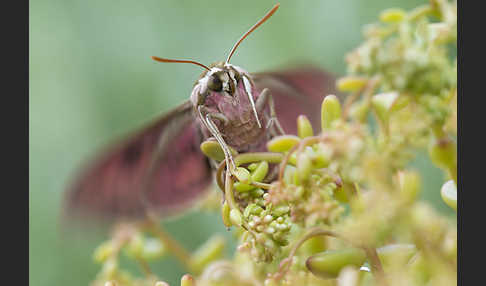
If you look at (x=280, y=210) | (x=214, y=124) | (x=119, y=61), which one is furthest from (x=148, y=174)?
(x=119, y=61)

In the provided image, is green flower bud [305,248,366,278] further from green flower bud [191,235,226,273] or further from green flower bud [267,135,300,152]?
green flower bud [191,235,226,273]

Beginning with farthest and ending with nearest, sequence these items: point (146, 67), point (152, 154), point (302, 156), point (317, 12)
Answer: point (146, 67) < point (317, 12) < point (152, 154) < point (302, 156)

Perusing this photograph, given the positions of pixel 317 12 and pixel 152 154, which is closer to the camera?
pixel 152 154

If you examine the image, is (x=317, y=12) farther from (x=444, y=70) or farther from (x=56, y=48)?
(x=444, y=70)

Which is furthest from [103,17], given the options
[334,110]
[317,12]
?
[334,110]

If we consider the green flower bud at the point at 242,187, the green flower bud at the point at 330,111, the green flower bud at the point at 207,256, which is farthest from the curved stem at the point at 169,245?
the green flower bud at the point at 330,111

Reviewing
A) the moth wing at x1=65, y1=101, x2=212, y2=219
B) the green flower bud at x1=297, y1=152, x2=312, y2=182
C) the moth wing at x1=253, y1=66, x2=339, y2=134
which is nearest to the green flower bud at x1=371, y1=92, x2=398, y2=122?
the green flower bud at x1=297, y1=152, x2=312, y2=182

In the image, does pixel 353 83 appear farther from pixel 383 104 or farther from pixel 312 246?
pixel 312 246
